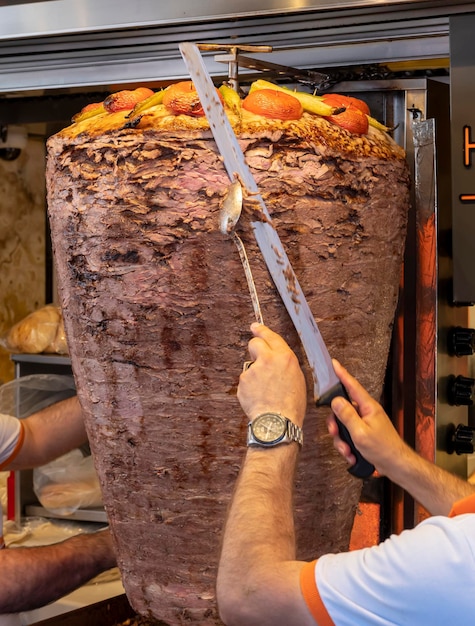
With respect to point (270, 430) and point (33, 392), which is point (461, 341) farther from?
point (33, 392)

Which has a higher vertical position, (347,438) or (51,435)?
(347,438)

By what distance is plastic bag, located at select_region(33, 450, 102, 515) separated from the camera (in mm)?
3154

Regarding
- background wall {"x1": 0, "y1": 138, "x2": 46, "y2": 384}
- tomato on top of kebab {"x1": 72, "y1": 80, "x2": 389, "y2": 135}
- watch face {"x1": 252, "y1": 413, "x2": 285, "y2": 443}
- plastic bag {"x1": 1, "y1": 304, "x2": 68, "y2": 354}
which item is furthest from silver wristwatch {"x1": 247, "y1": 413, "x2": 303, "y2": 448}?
background wall {"x1": 0, "y1": 138, "x2": 46, "y2": 384}

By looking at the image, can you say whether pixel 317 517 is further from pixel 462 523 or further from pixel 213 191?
pixel 213 191

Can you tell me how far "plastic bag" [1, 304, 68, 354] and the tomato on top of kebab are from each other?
64.4 inches

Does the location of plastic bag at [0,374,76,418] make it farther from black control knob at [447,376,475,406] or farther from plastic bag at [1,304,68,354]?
black control knob at [447,376,475,406]

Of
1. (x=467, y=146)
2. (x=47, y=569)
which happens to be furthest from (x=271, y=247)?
(x=47, y=569)

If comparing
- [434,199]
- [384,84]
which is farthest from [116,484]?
[384,84]

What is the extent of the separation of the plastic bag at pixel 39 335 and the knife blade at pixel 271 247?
1.84 m

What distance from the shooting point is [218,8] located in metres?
1.84

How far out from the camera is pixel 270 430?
4.33 feet

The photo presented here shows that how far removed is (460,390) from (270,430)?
701 millimetres

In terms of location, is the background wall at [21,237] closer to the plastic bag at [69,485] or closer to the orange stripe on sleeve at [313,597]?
the plastic bag at [69,485]

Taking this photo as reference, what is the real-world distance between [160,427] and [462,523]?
61 cm
